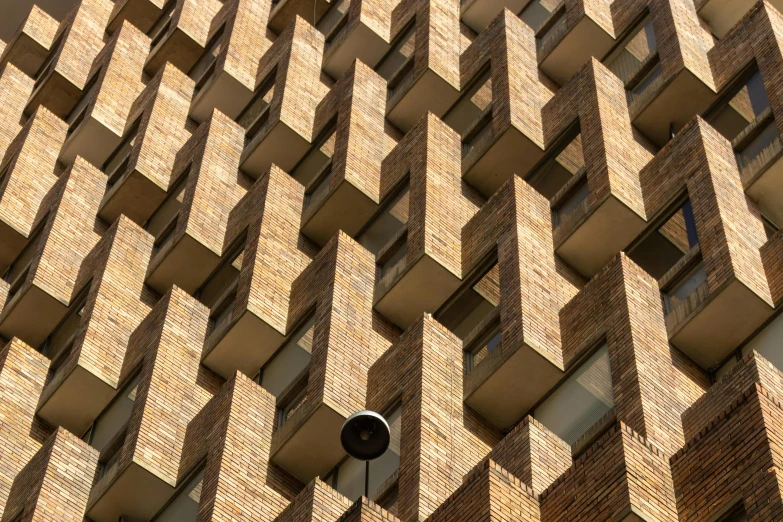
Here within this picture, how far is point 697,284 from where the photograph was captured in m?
27.0

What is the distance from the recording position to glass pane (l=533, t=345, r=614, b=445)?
25562 millimetres

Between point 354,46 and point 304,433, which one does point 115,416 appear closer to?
point 304,433

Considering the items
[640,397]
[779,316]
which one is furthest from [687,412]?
[779,316]

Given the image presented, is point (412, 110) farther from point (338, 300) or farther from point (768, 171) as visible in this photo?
point (768, 171)

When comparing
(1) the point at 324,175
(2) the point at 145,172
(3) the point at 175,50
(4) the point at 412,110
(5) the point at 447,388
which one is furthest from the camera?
(3) the point at 175,50

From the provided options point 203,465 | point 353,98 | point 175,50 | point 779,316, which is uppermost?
point 779,316

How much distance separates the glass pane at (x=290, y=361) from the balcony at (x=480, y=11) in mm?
15937

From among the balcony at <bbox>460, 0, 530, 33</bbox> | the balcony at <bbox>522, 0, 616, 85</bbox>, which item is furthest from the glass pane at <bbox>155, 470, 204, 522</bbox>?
the balcony at <bbox>460, 0, 530, 33</bbox>

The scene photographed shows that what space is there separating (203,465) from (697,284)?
10.7m

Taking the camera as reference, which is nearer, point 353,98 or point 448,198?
point 448,198

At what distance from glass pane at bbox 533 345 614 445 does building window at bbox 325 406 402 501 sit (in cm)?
275

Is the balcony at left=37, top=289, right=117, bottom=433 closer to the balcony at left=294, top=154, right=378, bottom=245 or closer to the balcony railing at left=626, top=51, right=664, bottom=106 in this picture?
the balcony at left=294, top=154, right=378, bottom=245

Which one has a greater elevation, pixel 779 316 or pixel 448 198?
pixel 779 316

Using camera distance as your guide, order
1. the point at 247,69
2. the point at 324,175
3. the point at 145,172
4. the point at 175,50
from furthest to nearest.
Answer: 1. the point at 175,50
2. the point at 247,69
3. the point at 145,172
4. the point at 324,175
